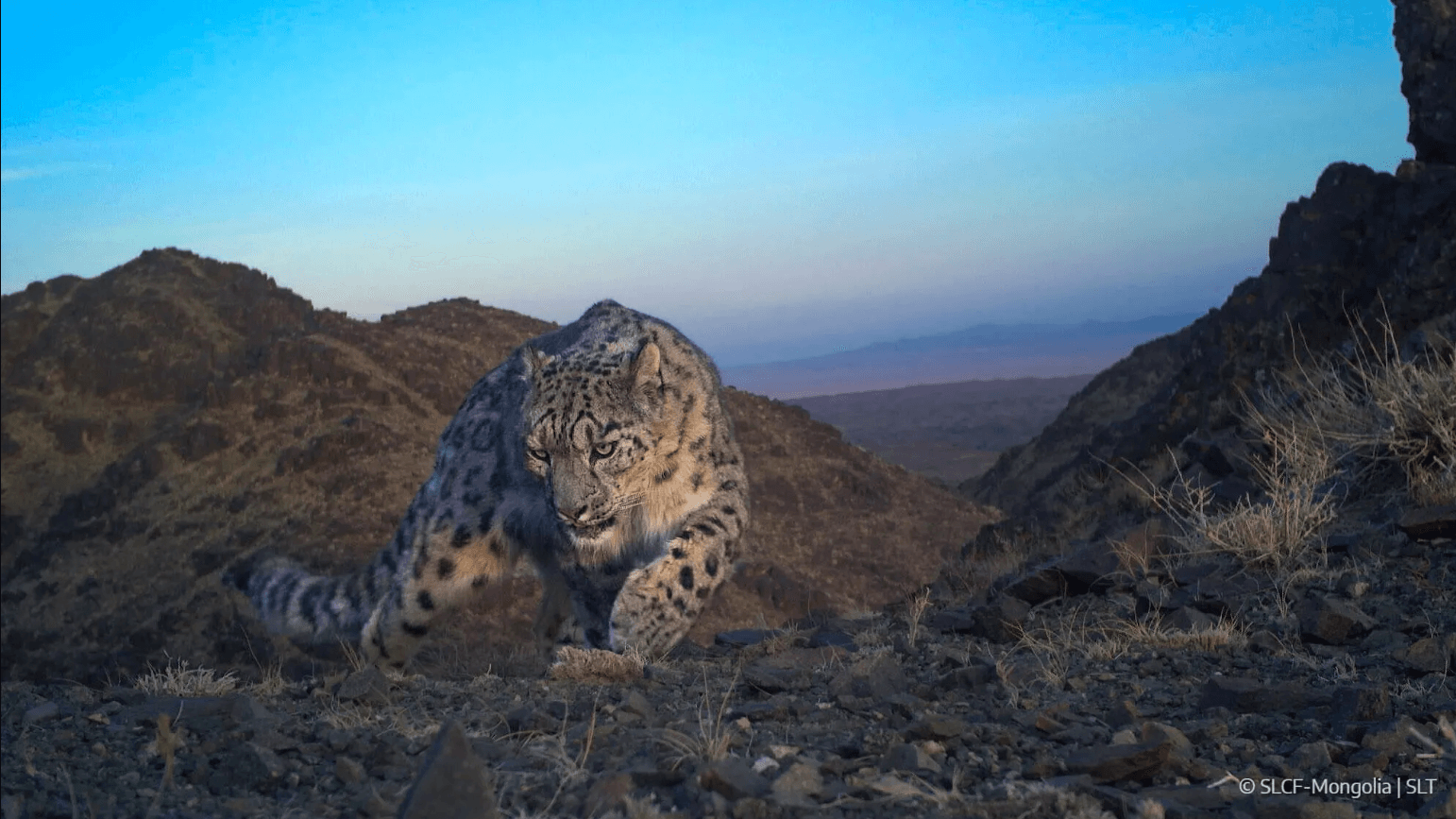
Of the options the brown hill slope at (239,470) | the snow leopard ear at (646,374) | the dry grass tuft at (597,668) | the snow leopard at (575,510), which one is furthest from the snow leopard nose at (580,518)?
the brown hill slope at (239,470)

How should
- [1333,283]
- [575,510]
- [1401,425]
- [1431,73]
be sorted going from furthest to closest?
[1333,283] < [1431,73] < [1401,425] < [575,510]

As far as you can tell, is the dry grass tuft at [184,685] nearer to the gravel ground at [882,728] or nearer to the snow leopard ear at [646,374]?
the gravel ground at [882,728]

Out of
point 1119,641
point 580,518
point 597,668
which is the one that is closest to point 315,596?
point 580,518

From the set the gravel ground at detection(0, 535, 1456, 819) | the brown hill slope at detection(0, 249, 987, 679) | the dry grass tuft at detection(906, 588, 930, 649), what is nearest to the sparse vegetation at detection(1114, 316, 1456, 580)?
the gravel ground at detection(0, 535, 1456, 819)

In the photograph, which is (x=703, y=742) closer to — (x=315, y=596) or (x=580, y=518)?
(x=580, y=518)

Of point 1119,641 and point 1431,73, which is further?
point 1431,73

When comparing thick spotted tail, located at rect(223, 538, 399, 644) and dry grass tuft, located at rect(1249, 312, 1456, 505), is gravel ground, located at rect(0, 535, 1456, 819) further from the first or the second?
thick spotted tail, located at rect(223, 538, 399, 644)
